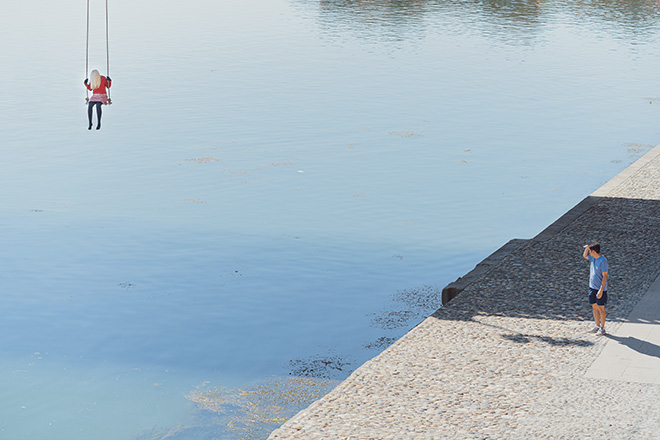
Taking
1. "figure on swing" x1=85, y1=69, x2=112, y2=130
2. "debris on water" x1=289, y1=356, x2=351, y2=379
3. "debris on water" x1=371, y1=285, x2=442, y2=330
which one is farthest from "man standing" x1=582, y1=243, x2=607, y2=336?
"figure on swing" x1=85, y1=69, x2=112, y2=130

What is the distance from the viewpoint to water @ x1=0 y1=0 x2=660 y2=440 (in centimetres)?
1427

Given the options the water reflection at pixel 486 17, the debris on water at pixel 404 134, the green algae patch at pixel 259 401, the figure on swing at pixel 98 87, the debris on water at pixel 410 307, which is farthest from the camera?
the water reflection at pixel 486 17

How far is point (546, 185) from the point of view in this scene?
974 inches

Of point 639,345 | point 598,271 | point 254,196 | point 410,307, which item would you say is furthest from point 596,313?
point 254,196

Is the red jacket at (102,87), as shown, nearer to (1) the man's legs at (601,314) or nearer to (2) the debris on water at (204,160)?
(2) the debris on water at (204,160)

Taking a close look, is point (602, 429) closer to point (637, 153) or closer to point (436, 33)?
point (637, 153)

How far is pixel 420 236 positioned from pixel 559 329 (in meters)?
8.07

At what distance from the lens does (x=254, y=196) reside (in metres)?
23.2

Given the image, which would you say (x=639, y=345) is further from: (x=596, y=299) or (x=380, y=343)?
(x=380, y=343)

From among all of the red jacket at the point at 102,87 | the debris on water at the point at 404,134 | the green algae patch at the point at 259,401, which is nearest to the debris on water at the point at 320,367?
the green algae patch at the point at 259,401

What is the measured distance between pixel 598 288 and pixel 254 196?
491 inches

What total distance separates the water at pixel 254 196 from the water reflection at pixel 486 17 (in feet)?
18.8

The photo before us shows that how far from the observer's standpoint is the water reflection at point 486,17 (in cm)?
5547

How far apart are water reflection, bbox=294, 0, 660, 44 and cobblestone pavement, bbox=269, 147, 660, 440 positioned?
39.2 m
